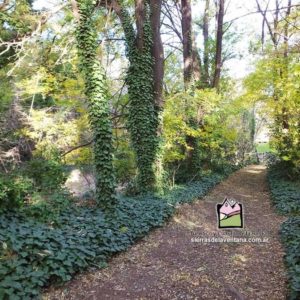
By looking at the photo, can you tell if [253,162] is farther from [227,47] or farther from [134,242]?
[134,242]

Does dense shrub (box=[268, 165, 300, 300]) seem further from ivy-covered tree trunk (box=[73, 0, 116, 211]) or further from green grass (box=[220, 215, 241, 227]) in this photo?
ivy-covered tree trunk (box=[73, 0, 116, 211])

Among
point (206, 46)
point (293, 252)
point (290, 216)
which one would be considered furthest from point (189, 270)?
point (206, 46)

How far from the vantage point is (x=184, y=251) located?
5910 mm

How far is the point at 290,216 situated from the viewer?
25.7 ft

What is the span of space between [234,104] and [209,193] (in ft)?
12.5

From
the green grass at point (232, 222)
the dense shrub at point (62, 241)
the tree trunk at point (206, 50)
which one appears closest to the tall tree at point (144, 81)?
the dense shrub at point (62, 241)

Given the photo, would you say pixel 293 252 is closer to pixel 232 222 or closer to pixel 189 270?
pixel 189 270

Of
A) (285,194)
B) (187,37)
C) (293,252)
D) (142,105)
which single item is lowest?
(285,194)

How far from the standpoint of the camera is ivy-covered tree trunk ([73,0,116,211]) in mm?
6949

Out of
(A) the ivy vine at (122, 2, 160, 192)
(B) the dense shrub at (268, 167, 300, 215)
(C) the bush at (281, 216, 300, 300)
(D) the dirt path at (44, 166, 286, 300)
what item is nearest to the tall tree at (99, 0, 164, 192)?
(A) the ivy vine at (122, 2, 160, 192)

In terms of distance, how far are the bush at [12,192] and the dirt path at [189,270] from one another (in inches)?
80.0

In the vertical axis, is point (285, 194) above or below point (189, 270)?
above

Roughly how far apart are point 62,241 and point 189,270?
2.12 m

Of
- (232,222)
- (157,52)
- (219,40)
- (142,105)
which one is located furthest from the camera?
(219,40)
